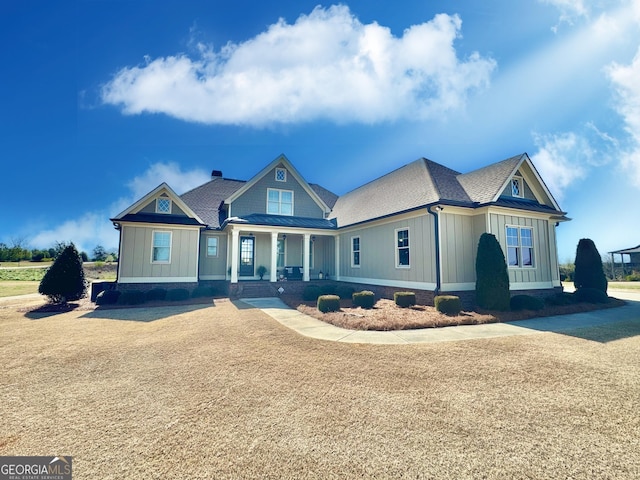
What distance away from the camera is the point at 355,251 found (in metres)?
16.8

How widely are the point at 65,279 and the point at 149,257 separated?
3423 mm

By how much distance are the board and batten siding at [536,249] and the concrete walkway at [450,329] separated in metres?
2.47

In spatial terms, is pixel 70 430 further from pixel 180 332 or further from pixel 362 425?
pixel 180 332

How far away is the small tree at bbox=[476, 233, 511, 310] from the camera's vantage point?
33.9 feet

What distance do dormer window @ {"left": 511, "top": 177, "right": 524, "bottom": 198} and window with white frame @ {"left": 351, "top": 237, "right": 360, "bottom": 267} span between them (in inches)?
317

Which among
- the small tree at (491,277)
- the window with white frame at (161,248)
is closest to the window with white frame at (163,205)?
the window with white frame at (161,248)

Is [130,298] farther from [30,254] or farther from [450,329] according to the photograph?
[30,254]

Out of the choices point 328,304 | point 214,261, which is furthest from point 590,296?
point 214,261

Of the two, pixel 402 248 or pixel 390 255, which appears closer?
pixel 402 248

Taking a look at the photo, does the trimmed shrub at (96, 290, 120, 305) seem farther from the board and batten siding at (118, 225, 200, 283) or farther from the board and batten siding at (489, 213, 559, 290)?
the board and batten siding at (489, 213, 559, 290)

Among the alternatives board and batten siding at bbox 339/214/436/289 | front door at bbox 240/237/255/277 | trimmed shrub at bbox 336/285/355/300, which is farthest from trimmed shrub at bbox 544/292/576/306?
front door at bbox 240/237/255/277

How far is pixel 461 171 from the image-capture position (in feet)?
53.1

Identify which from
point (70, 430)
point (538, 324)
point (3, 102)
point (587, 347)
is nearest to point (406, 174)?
point (538, 324)

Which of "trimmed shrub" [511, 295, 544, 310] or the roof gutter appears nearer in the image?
"trimmed shrub" [511, 295, 544, 310]
